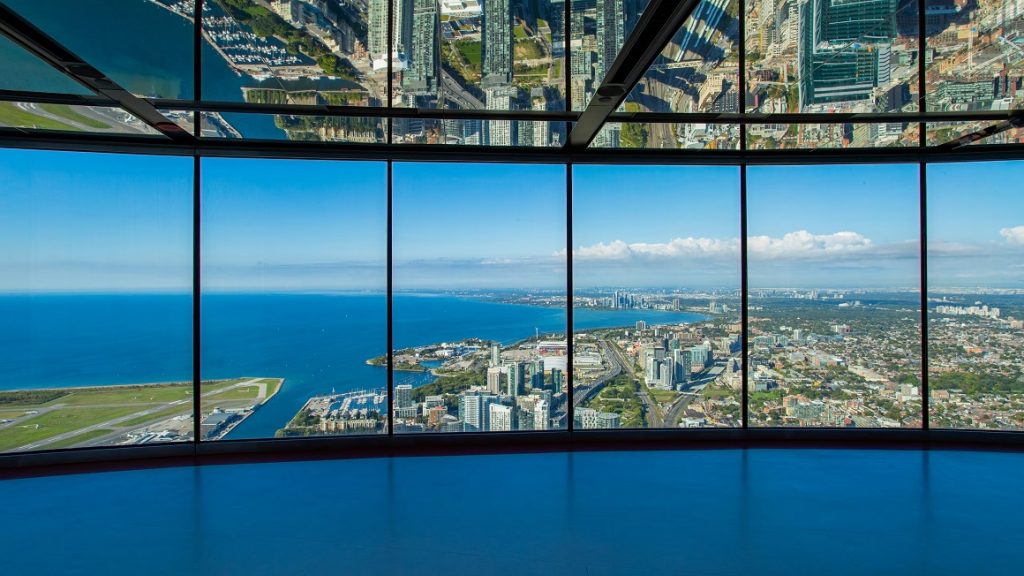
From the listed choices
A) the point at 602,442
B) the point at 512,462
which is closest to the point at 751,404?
the point at 602,442

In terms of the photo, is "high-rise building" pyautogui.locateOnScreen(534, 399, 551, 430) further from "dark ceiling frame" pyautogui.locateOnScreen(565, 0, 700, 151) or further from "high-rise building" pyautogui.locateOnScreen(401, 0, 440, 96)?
"high-rise building" pyautogui.locateOnScreen(401, 0, 440, 96)

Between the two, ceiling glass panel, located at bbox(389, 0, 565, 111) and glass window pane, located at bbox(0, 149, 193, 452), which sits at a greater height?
ceiling glass panel, located at bbox(389, 0, 565, 111)

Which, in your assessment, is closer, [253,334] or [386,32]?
[386,32]

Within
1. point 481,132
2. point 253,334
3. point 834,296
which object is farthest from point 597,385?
point 253,334

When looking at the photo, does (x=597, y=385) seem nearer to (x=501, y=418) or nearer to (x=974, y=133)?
(x=501, y=418)

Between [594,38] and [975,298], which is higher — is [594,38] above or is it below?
above

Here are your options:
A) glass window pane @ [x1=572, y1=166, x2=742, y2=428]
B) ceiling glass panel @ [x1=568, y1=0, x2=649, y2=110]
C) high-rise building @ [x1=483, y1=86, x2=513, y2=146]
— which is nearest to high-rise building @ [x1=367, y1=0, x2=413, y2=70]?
high-rise building @ [x1=483, y1=86, x2=513, y2=146]

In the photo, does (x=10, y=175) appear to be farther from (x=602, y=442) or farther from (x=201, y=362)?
(x=602, y=442)
